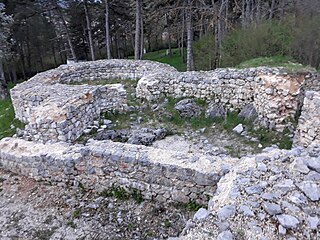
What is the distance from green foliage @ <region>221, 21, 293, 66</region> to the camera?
12.4 m

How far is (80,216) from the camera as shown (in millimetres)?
4938

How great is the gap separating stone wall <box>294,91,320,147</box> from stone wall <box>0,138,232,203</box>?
9.76 ft

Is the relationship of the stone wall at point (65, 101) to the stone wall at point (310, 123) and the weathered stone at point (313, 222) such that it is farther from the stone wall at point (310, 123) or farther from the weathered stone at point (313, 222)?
the weathered stone at point (313, 222)

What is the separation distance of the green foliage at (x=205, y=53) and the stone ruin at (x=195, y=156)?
5.62 metres

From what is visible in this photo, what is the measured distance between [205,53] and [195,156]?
38.5 feet

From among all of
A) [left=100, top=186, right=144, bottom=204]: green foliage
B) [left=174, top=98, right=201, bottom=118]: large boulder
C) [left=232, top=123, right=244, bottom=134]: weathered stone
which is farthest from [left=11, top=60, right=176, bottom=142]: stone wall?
[left=232, top=123, right=244, bottom=134]: weathered stone

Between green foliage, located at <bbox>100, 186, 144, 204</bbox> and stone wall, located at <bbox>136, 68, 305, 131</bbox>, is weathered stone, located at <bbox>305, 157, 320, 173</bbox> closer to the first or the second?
green foliage, located at <bbox>100, 186, 144, 204</bbox>

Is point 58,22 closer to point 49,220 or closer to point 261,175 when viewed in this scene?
point 49,220

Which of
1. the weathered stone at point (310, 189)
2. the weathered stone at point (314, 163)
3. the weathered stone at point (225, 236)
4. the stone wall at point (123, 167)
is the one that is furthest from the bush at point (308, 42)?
the weathered stone at point (225, 236)

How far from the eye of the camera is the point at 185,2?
15.1 metres

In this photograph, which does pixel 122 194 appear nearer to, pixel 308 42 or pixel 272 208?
pixel 272 208

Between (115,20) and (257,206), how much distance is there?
24.6 meters

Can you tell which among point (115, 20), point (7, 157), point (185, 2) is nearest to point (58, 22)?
point (115, 20)

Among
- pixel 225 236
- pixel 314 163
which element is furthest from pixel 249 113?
pixel 225 236
